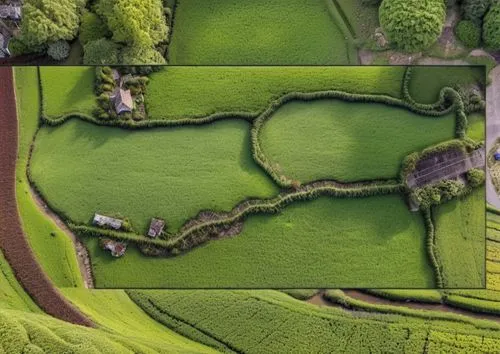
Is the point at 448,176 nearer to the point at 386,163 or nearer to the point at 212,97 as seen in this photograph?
the point at 386,163

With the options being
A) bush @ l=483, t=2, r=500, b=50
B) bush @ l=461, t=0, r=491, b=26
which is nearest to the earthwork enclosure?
bush @ l=483, t=2, r=500, b=50

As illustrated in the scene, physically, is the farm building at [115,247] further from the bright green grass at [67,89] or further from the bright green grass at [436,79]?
the bright green grass at [436,79]

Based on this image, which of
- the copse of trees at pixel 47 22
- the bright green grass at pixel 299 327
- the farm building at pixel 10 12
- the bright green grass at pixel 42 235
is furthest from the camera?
the farm building at pixel 10 12

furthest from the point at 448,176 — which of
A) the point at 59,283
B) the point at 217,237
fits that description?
the point at 59,283

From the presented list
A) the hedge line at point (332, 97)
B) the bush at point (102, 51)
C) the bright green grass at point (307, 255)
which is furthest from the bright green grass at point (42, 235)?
the hedge line at point (332, 97)

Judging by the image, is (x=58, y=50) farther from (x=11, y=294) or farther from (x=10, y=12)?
(x=11, y=294)

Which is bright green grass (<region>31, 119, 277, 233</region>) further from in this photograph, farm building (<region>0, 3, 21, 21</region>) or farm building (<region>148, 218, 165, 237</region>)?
farm building (<region>0, 3, 21, 21</region>)
